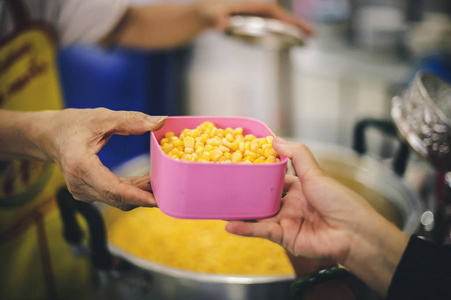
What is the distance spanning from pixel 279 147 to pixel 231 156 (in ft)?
0.22

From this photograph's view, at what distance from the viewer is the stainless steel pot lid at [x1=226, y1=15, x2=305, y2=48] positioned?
1.02m

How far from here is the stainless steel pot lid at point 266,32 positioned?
102cm

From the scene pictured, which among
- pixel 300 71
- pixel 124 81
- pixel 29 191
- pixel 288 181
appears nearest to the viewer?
pixel 288 181

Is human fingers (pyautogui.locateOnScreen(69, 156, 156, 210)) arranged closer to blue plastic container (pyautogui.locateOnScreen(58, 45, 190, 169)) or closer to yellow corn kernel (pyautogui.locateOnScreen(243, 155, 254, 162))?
yellow corn kernel (pyautogui.locateOnScreen(243, 155, 254, 162))

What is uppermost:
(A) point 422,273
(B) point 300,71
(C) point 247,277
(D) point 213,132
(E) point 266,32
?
(E) point 266,32

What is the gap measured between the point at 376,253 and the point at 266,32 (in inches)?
26.7

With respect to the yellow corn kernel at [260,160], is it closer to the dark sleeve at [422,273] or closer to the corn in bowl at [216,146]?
the corn in bowl at [216,146]

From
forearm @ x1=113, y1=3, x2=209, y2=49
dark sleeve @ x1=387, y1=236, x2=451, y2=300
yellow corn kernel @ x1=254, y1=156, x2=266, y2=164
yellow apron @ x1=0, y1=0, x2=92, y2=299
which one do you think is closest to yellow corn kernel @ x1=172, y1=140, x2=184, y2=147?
yellow corn kernel @ x1=254, y1=156, x2=266, y2=164

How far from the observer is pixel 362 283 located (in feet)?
1.85

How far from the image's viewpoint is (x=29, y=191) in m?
0.96

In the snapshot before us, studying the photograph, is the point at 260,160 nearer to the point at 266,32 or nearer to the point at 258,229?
the point at 258,229

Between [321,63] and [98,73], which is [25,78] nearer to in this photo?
[98,73]

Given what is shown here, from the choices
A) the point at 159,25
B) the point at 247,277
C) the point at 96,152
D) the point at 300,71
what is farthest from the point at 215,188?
the point at 300,71

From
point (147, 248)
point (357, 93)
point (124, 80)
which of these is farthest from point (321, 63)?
point (147, 248)
